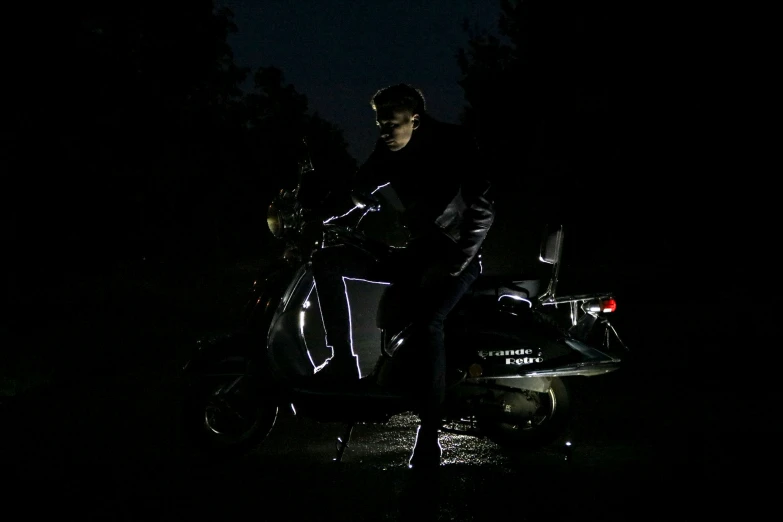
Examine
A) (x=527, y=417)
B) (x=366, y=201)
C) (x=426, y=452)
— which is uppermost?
(x=366, y=201)

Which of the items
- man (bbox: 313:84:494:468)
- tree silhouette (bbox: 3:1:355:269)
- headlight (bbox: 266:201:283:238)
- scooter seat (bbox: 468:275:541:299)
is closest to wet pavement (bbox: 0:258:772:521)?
man (bbox: 313:84:494:468)

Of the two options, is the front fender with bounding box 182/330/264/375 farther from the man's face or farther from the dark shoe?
the man's face

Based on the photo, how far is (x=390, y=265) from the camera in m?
4.59

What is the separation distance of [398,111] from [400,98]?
72 mm

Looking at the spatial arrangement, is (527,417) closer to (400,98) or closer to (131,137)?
(400,98)

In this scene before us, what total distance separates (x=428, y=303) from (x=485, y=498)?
3.51 feet

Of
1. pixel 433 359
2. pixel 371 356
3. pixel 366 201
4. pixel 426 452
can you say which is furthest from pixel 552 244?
pixel 426 452

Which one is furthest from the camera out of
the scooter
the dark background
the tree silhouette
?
the tree silhouette

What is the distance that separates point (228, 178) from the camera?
97.6ft

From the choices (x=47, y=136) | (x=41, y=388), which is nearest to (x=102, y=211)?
(x=47, y=136)

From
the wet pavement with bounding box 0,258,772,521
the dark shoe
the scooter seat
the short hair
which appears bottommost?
the wet pavement with bounding box 0,258,772,521

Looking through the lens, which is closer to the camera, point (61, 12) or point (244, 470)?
point (244, 470)

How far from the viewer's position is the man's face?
15.0 ft

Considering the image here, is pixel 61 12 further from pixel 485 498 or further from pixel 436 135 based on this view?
pixel 485 498
